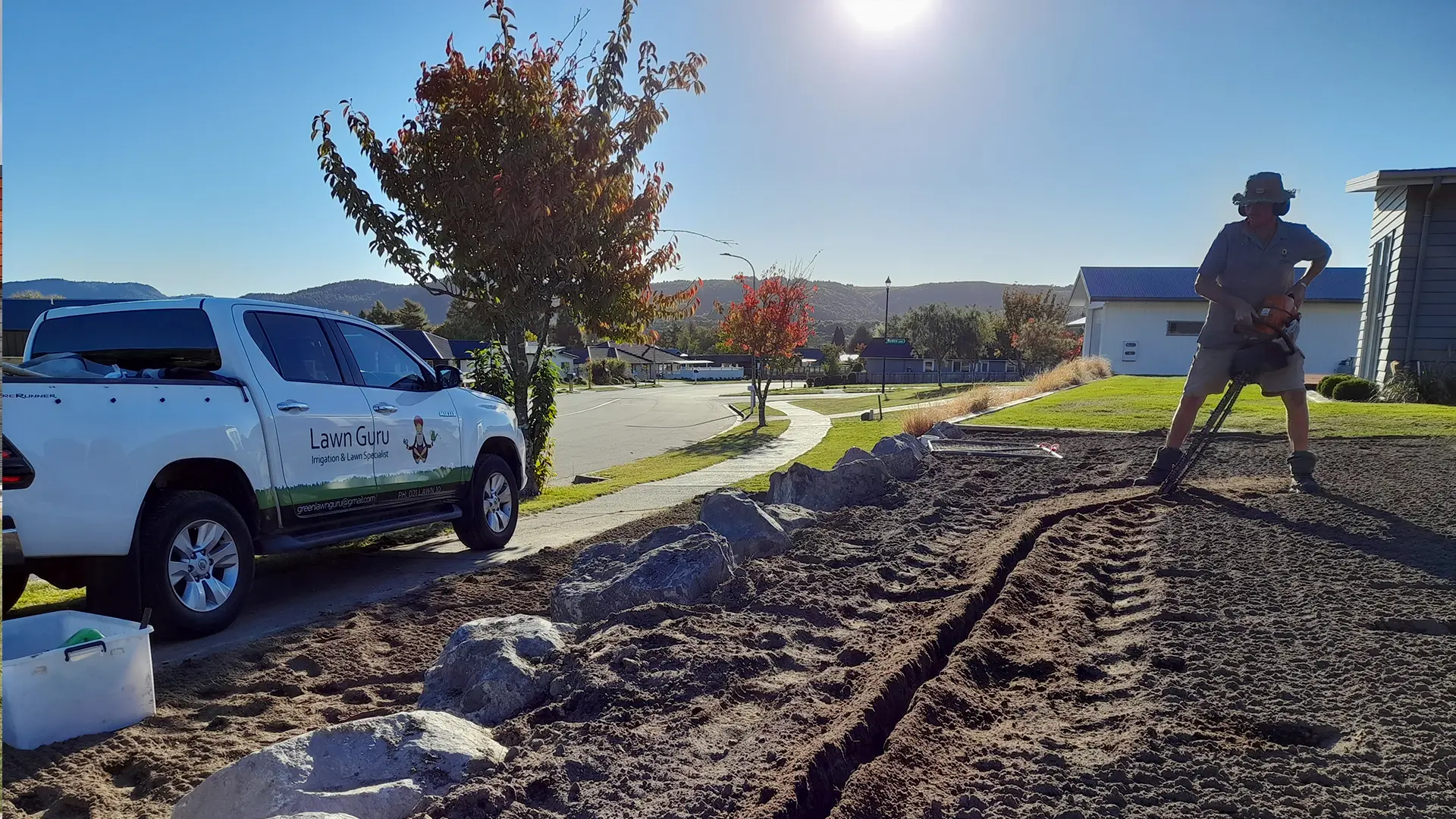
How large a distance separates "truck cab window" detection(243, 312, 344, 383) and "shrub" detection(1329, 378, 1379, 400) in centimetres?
1701

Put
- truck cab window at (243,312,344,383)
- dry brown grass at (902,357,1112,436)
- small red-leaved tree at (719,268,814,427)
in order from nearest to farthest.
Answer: truck cab window at (243,312,344,383) → dry brown grass at (902,357,1112,436) → small red-leaved tree at (719,268,814,427)

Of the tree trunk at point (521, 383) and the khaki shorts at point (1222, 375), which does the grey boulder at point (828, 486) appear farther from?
the tree trunk at point (521, 383)

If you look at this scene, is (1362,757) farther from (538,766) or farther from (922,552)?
(922,552)

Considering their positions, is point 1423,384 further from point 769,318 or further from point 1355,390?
point 769,318

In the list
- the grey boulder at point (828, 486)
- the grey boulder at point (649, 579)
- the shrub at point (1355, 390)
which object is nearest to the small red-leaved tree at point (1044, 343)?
the shrub at point (1355, 390)

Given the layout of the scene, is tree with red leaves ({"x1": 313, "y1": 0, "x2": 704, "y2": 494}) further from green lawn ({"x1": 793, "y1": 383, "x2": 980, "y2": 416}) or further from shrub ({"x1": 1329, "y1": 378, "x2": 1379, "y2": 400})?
green lawn ({"x1": 793, "y1": 383, "x2": 980, "y2": 416})

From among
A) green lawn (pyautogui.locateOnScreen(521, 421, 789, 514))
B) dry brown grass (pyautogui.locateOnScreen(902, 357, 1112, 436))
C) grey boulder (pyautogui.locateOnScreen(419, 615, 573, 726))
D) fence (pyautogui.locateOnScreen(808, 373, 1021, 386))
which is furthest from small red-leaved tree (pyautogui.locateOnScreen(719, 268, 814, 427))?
fence (pyautogui.locateOnScreen(808, 373, 1021, 386))

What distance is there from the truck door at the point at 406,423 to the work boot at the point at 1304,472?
6.17 metres

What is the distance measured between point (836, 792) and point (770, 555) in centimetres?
284

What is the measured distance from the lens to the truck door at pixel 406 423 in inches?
255

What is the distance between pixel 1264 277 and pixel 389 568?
6.73 meters

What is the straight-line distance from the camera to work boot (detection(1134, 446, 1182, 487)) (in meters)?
7.01

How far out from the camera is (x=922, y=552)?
5543 mm

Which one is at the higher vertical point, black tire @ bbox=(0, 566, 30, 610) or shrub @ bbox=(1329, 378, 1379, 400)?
shrub @ bbox=(1329, 378, 1379, 400)
